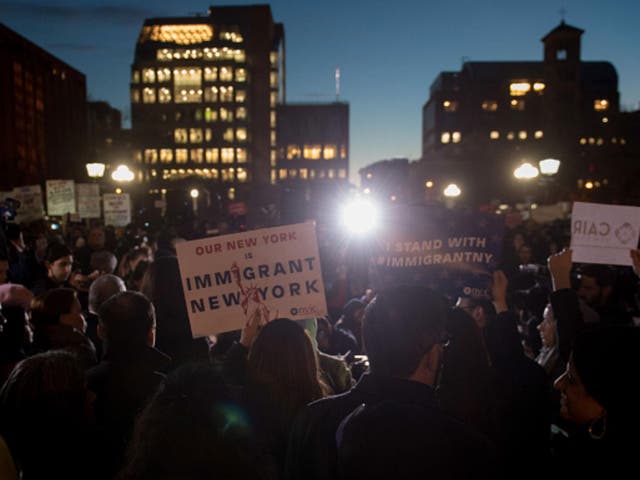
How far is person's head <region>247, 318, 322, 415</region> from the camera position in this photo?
3395 millimetres

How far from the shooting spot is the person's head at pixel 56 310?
4551 mm

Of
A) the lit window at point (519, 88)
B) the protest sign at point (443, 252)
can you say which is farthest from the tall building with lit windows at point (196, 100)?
the protest sign at point (443, 252)

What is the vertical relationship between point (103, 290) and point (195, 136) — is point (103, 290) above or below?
below

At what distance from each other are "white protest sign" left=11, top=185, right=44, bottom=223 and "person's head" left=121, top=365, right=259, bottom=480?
1441 centimetres

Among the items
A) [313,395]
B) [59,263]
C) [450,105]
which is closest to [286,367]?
[313,395]

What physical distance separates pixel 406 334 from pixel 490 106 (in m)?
122

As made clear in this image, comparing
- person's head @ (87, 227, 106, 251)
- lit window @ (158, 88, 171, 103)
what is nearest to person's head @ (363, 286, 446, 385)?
person's head @ (87, 227, 106, 251)

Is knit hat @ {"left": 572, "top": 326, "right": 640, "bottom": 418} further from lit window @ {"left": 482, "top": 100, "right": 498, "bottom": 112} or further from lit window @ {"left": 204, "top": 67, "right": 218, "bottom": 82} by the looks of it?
lit window @ {"left": 482, "top": 100, "right": 498, "bottom": 112}

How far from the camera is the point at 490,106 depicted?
118 m

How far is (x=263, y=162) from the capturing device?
122m

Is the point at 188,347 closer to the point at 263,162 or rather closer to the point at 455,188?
the point at 455,188

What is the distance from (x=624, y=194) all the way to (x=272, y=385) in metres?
56.5

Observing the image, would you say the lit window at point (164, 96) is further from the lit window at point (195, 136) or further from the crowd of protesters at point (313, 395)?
the crowd of protesters at point (313, 395)

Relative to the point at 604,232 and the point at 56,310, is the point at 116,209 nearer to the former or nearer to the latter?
the point at 56,310
